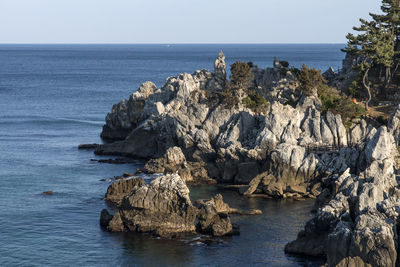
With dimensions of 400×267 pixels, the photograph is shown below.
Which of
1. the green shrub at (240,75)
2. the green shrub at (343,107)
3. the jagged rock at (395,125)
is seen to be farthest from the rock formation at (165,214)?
the green shrub at (240,75)

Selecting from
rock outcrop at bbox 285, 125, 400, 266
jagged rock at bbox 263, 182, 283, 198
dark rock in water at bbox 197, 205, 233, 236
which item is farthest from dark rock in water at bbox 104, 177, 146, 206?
rock outcrop at bbox 285, 125, 400, 266

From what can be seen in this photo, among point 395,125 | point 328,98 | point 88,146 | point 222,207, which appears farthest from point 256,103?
point 88,146

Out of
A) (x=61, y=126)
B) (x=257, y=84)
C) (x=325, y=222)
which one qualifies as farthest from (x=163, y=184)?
(x=61, y=126)

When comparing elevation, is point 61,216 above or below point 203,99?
below

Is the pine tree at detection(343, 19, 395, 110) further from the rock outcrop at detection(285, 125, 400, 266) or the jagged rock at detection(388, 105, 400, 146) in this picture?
the rock outcrop at detection(285, 125, 400, 266)

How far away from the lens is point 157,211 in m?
66.1

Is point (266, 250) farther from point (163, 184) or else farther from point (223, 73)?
point (223, 73)

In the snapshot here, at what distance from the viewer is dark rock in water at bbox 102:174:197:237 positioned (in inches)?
2581

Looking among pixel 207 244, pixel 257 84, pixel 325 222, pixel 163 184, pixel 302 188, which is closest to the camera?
pixel 325 222

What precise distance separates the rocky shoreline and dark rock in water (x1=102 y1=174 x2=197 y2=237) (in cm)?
10

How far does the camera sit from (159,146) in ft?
323

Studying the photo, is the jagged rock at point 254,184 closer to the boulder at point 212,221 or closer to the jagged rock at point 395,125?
the boulder at point 212,221

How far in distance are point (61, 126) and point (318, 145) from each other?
213 ft

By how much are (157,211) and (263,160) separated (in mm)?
23656
